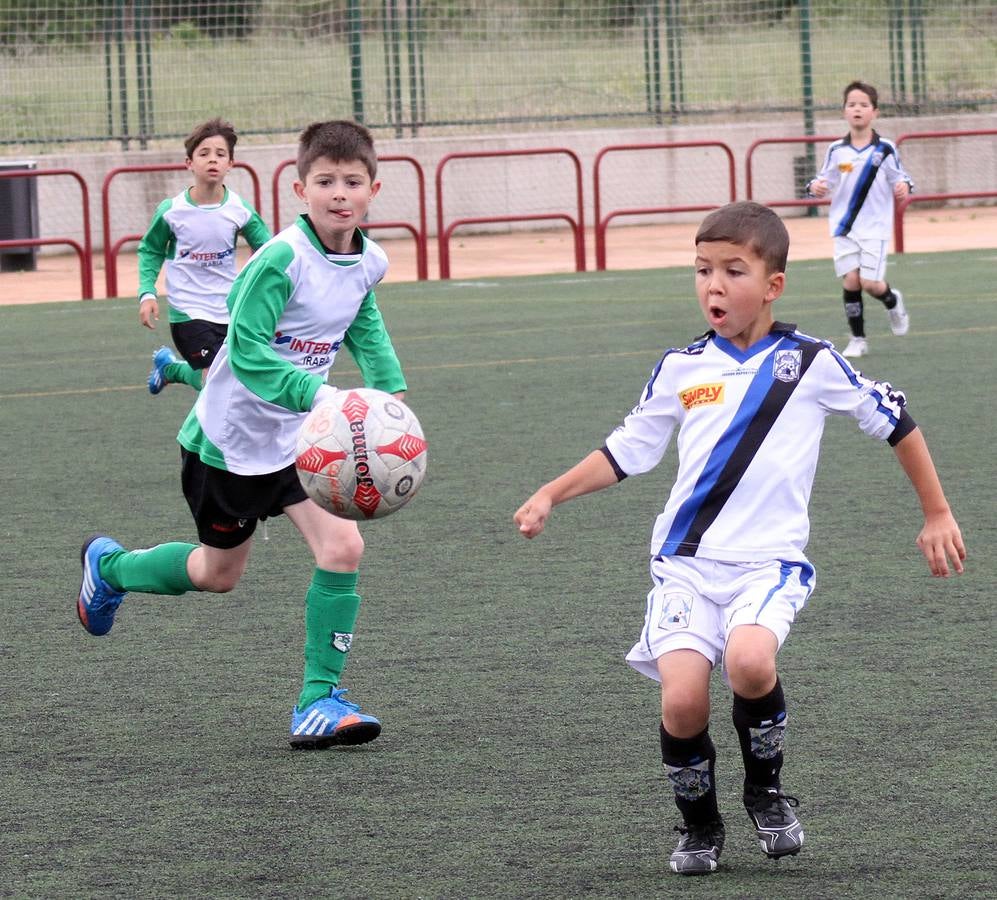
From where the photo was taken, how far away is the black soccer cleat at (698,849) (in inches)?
145

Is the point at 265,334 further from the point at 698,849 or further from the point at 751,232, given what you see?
the point at 698,849

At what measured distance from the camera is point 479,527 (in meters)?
7.31

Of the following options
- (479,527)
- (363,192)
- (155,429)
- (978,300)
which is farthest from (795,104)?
(363,192)

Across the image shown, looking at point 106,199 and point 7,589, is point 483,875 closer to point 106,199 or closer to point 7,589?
point 7,589

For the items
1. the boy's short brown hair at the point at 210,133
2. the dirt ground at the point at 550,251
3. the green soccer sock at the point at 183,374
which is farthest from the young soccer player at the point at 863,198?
the dirt ground at the point at 550,251

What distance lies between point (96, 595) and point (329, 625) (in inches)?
37.5

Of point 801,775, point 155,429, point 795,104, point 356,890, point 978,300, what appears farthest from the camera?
point 795,104

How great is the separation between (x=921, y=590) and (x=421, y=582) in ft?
5.40

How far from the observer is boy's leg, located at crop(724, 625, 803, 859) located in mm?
3621

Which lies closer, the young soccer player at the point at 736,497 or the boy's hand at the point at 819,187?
the young soccer player at the point at 736,497

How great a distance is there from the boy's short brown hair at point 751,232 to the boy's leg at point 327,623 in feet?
4.80

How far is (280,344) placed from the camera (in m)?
4.87

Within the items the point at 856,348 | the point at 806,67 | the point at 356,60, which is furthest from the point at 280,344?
the point at 806,67

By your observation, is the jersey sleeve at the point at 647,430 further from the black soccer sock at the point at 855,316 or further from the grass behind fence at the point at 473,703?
the black soccer sock at the point at 855,316
